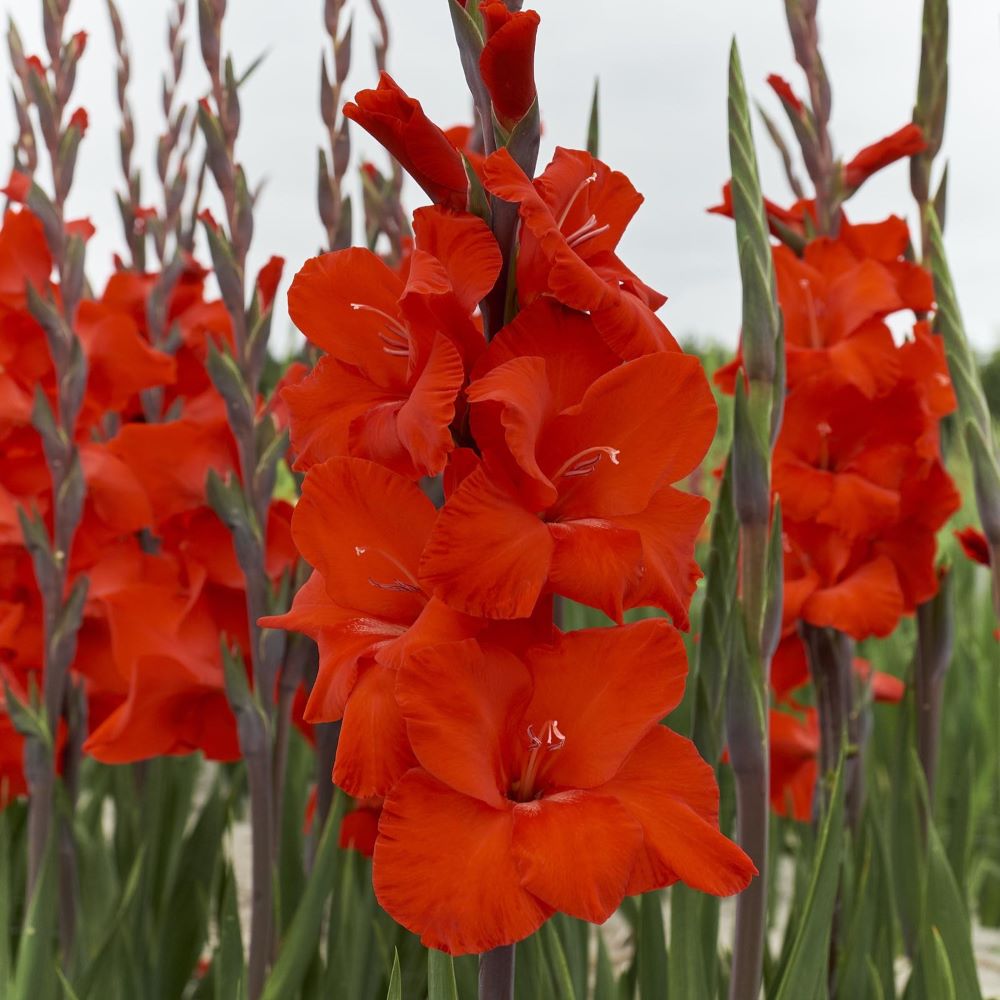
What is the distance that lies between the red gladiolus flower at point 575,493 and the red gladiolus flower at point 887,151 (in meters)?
1.10

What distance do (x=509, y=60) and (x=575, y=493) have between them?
31 centimetres

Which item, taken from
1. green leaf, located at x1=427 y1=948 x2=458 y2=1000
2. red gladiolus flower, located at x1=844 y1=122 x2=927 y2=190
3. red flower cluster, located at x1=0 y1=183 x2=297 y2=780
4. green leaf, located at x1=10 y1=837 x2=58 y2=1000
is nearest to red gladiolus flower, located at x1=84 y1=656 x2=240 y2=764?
red flower cluster, located at x1=0 y1=183 x2=297 y2=780

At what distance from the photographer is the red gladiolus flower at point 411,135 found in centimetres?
86

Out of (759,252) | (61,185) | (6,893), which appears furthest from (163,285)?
(759,252)

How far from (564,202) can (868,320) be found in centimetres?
91

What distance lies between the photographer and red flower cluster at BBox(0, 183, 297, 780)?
166 cm

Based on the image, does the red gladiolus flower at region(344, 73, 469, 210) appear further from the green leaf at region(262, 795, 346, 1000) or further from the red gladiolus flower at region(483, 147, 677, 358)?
the green leaf at region(262, 795, 346, 1000)

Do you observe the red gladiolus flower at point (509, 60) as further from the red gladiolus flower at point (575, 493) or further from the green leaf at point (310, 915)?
the green leaf at point (310, 915)

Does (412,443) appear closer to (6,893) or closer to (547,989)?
(547,989)

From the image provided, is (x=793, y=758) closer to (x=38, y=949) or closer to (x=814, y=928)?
(x=814, y=928)

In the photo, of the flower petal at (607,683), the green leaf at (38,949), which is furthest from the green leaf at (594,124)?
the green leaf at (38,949)

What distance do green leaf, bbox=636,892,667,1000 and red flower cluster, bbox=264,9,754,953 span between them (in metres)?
0.60

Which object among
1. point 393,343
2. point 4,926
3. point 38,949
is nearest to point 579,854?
point 393,343

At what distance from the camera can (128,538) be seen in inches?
78.2
